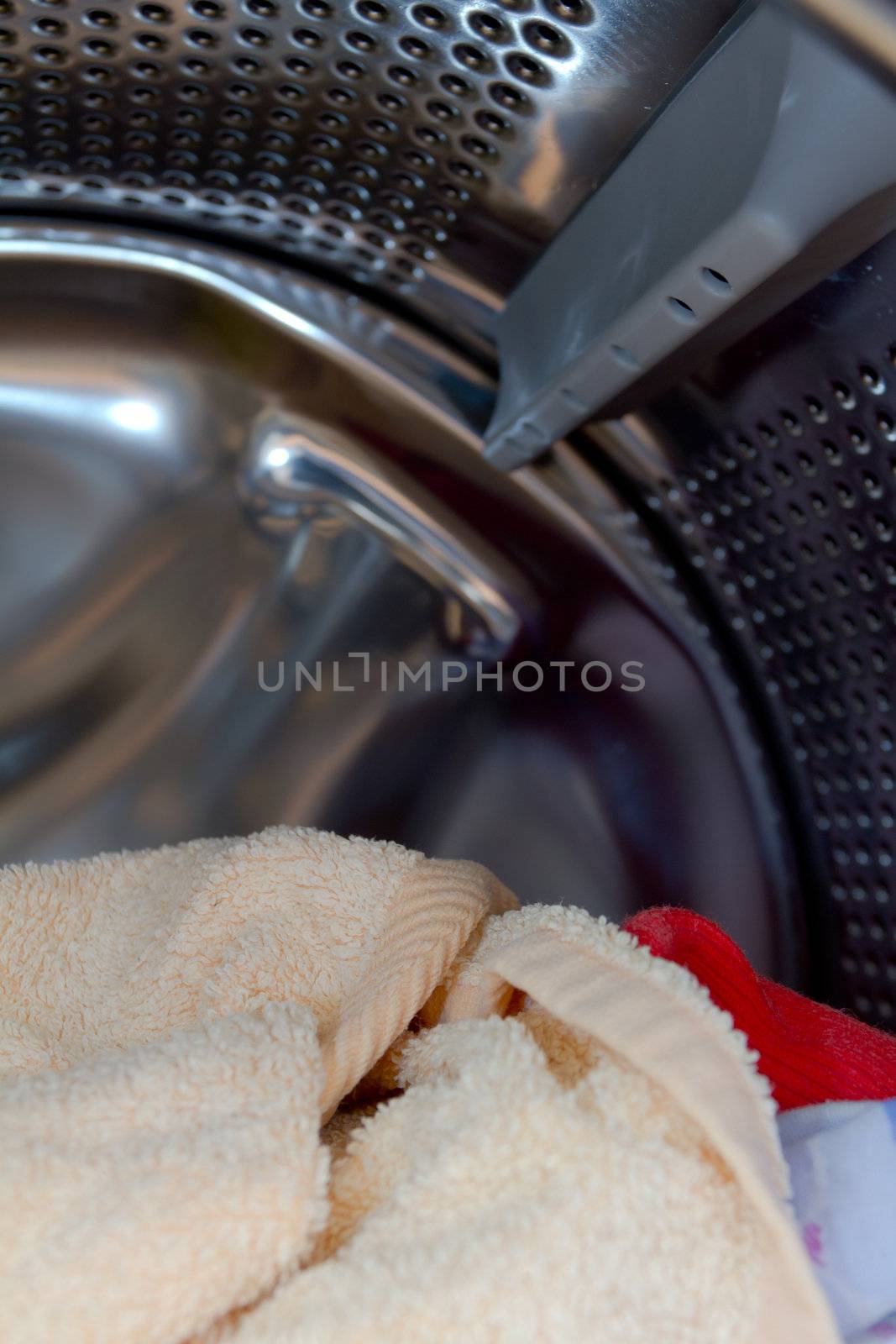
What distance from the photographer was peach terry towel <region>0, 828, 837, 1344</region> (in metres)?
0.26

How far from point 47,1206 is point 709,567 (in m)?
0.34

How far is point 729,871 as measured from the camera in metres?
0.55

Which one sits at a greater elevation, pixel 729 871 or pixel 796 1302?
pixel 796 1302

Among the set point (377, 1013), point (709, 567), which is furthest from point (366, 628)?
point (377, 1013)

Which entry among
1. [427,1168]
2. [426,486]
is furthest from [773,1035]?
[426,486]

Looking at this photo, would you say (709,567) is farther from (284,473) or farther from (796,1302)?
(796,1302)

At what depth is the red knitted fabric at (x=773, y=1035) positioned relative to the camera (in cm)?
33

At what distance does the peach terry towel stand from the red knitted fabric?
1.1 inches

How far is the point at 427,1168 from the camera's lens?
0.28 metres

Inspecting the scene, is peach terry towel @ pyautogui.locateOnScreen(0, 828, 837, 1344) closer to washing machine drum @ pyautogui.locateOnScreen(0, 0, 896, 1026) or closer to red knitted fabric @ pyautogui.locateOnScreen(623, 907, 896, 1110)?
red knitted fabric @ pyautogui.locateOnScreen(623, 907, 896, 1110)

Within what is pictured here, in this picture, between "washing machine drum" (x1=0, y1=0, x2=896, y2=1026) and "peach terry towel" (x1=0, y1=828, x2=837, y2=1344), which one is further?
"washing machine drum" (x1=0, y1=0, x2=896, y2=1026)

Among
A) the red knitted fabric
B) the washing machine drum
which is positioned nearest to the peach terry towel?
the red knitted fabric

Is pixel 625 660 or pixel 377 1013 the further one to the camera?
pixel 625 660

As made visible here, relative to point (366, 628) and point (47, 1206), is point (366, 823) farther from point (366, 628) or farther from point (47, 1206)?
point (47, 1206)
